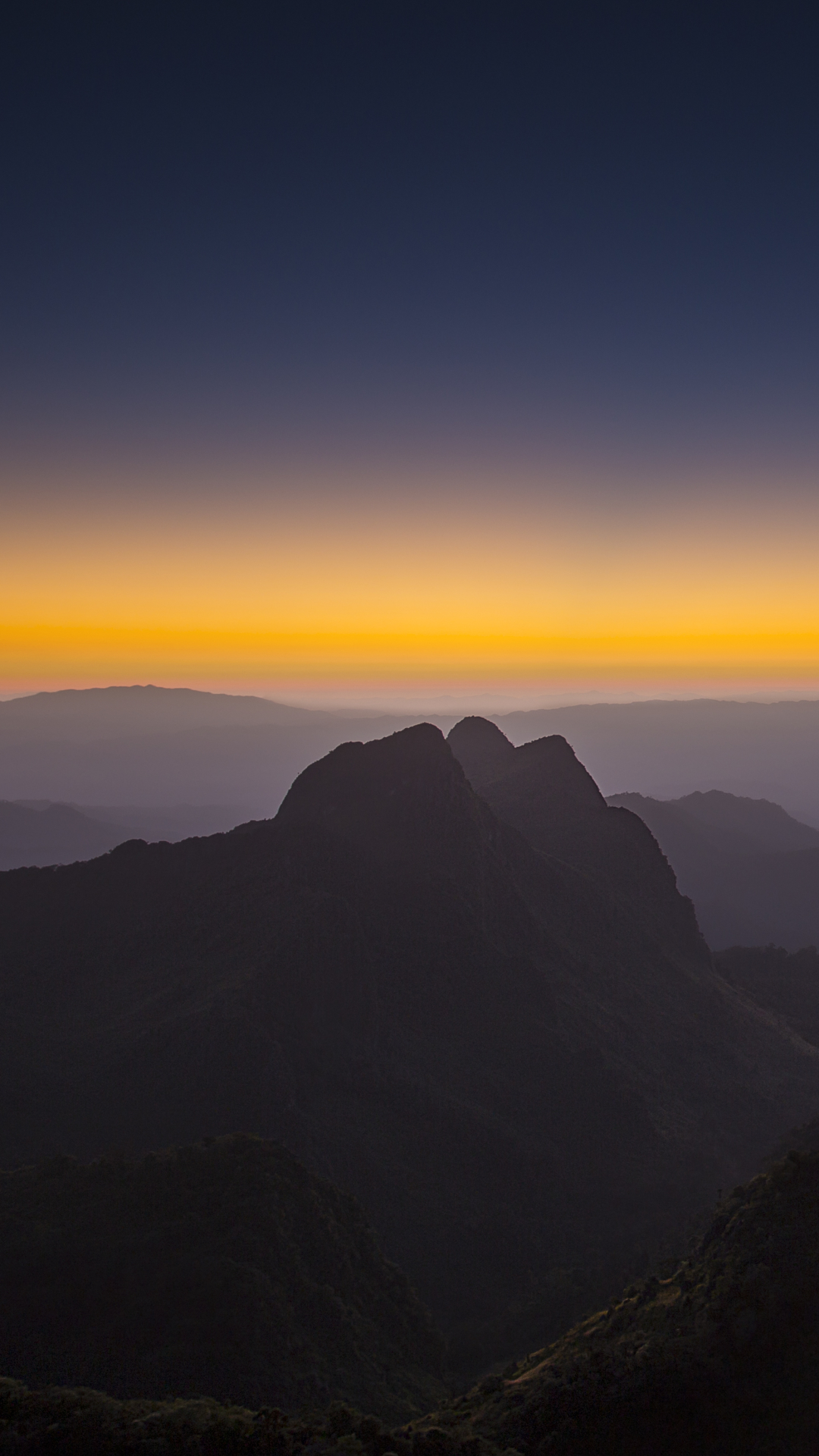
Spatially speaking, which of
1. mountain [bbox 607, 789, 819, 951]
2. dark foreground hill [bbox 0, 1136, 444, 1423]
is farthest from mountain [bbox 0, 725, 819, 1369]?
mountain [bbox 607, 789, 819, 951]

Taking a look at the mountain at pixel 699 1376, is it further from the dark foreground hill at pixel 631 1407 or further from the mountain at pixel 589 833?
the mountain at pixel 589 833

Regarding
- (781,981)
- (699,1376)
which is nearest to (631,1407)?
(699,1376)

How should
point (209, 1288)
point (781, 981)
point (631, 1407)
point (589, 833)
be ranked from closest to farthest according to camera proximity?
point (631, 1407)
point (209, 1288)
point (589, 833)
point (781, 981)

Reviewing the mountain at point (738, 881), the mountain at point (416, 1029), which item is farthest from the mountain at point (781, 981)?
the mountain at point (738, 881)

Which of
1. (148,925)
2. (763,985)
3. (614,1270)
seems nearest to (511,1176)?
(614,1270)

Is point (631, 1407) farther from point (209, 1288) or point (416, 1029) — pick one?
point (416, 1029)
